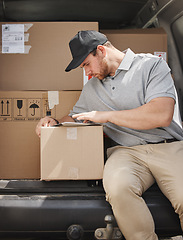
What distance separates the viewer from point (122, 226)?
55.7 inches

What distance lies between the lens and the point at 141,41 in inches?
88.4

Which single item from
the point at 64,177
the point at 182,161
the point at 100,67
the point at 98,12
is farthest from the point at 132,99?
the point at 98,12

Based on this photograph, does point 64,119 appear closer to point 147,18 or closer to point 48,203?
point 48,203

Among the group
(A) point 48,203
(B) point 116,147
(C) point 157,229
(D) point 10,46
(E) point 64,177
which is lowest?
(C) point 157,229

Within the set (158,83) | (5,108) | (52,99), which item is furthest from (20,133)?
(158,83)

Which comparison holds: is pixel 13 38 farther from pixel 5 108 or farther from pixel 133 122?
pixel 133 122

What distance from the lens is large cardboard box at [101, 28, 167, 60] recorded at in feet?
7.32

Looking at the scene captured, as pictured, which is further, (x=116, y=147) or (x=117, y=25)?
(x=117, y=25)

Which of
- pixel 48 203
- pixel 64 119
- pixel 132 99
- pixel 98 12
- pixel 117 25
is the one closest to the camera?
pixel 48 203

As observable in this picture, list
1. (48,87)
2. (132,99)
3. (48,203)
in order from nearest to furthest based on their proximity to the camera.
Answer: (48,203), (132,99), (48,87)

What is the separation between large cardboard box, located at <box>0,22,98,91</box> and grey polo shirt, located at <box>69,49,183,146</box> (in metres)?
0.34

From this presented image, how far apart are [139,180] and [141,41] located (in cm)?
112

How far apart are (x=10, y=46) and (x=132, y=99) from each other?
91 cm

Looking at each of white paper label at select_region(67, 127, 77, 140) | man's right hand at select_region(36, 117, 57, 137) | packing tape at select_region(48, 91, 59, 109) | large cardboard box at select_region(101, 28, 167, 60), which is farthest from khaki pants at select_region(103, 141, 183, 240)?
large cardboard box at select_region(101, 28, 167, 60)
